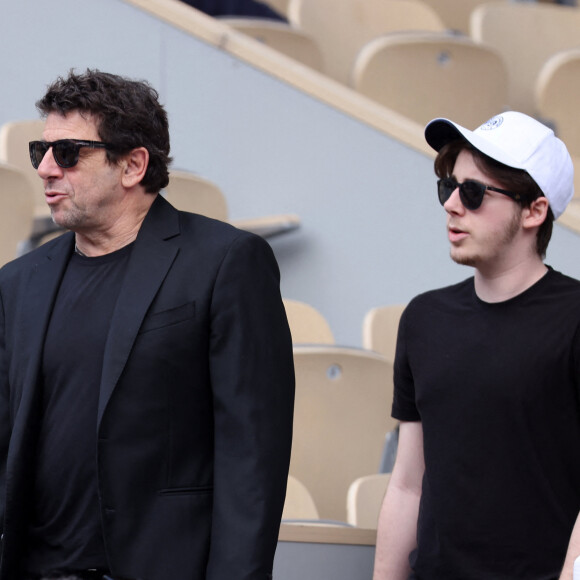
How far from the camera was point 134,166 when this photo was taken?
1.93m

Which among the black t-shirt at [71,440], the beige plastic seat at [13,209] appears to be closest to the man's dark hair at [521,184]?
the black t-shirt at [71,440]

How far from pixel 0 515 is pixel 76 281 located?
1.20 feet

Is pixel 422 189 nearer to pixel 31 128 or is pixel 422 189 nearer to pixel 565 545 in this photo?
pixel 31 128

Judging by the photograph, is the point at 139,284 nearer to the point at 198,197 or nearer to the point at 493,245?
the point at 493,245

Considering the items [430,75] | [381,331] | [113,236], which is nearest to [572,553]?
[113,236]

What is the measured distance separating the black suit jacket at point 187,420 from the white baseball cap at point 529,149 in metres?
0.39

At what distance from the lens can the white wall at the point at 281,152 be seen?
14.5 feet

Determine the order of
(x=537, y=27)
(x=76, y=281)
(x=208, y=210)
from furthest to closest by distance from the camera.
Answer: (x=537, y=27) < (x=208, y=210) < (x=76, y=281)

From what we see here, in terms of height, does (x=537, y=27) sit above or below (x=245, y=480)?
above

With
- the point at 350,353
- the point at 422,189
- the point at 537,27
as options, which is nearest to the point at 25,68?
the point at 422,189

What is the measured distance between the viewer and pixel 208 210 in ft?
13.2

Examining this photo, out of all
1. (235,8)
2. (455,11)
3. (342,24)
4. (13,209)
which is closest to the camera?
(13,209)

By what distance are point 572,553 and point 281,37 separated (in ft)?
11.5

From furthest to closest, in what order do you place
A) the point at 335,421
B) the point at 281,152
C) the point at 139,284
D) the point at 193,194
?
the point at 281,152 < the point at 193,194 < the point at 335,421 < the point at 139,284
